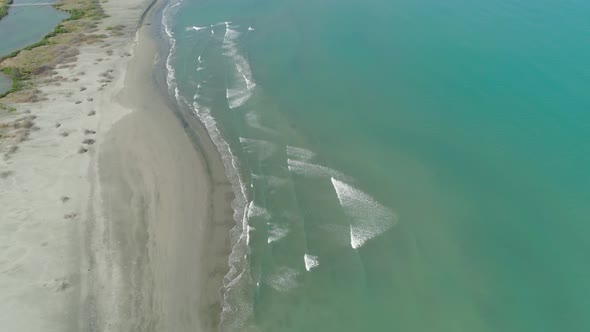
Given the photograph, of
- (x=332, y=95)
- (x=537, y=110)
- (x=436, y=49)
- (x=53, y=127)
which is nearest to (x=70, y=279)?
(x=53, y=127)

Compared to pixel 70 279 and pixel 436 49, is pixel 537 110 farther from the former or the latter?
pixel 70 279

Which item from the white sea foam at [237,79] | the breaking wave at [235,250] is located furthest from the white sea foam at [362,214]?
the white sea foam at [237,79]

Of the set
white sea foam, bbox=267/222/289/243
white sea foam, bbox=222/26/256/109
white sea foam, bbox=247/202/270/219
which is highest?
white sea foam, bbox=222/26/256/109

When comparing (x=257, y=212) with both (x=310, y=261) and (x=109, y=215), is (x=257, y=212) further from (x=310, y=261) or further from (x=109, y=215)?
(x=109, y=215)

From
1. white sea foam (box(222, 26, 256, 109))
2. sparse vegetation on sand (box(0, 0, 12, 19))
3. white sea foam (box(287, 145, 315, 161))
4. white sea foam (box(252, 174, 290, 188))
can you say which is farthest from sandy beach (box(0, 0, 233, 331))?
sparse vegetation on sand (box(0, 0, 12, 19))

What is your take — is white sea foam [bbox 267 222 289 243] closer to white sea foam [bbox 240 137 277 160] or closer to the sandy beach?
the sandy beach

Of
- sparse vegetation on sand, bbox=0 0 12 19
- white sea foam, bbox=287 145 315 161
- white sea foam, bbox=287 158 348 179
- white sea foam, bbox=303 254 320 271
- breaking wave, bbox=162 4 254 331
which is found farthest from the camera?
sparse vegetation on sand, bbox=0 0 12 19

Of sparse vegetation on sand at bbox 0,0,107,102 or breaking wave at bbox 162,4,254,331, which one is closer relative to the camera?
breaking wave at bbox 162,4,254,331
